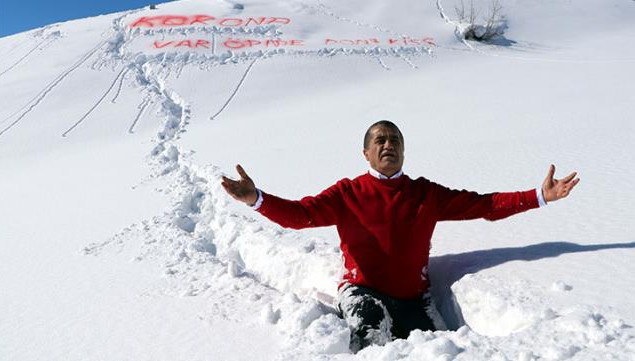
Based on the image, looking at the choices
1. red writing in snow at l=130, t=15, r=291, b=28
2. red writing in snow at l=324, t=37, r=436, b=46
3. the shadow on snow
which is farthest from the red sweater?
red writing in snow at l=130, t=15, r=291, b=28

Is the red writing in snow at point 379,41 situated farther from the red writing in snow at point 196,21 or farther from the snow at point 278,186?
the red writing in snow at point 196,21

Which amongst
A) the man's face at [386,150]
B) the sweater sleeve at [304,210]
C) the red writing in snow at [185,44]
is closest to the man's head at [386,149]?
the man's face at [386,150]

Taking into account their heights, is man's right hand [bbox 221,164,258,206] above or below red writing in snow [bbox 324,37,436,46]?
below

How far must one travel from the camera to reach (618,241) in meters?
2.56

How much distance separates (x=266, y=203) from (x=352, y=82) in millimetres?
8025

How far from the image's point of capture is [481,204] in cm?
263

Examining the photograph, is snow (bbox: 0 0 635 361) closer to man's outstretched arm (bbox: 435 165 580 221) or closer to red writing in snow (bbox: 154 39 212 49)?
red writing in snow (bbox: 154 39 212 49)

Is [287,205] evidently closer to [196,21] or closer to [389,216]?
[389,216]

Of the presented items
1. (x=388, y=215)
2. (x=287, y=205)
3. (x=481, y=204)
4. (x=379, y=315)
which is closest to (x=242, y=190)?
(x=287, y=205)

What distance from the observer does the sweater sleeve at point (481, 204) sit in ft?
8.39

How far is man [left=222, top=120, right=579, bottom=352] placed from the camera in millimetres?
2449

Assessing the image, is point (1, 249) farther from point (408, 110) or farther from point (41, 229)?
point (408, 110)

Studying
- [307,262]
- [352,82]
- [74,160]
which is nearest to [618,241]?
[307,262]

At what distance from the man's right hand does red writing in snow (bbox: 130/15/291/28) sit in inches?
475
